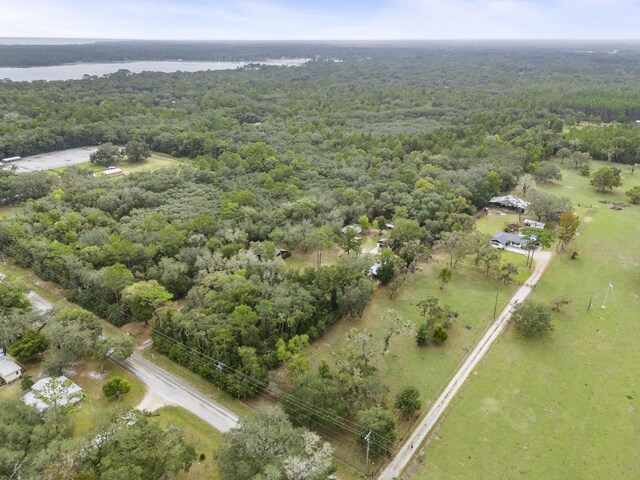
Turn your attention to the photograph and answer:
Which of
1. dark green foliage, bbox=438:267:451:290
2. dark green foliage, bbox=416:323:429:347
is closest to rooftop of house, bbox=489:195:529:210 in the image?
dark green foliage, bbox=438:267:451:290

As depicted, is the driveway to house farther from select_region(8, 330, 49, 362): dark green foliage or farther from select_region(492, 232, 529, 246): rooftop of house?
select_region(492, 232, 529, 246): rooftop of house

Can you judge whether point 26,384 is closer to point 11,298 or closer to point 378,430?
point 11,298

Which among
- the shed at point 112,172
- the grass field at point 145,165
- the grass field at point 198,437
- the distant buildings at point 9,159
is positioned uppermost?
the distant buildings at point 9,159

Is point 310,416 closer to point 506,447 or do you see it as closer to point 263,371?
point 263,371

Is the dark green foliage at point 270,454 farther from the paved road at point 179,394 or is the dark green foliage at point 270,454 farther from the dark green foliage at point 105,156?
the dark green foliage at point 105,156

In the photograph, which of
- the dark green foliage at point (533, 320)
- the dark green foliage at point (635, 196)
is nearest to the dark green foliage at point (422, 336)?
the dark green foliage at point (533, 320)

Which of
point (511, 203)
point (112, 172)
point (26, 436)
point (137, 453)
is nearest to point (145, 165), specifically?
point (112, 172)
